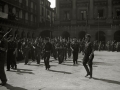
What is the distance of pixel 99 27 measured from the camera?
32.7m

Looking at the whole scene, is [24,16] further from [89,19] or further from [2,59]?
[2,59]

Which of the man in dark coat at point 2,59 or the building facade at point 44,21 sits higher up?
the building facade at point 44,21

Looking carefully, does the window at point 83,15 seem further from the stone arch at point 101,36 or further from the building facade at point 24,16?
the building facade at point 24,16

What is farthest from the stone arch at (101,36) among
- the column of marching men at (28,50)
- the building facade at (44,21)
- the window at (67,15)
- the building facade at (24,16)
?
the column of marching men at (28,50)

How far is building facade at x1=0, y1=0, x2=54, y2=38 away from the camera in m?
26.1

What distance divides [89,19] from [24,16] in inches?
536

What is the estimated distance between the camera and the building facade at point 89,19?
32594 mm

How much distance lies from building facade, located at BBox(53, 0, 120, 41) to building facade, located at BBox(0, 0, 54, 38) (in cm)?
316

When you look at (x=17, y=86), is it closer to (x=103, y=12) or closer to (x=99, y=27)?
(x=99, y=27)

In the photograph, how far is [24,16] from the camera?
113ft

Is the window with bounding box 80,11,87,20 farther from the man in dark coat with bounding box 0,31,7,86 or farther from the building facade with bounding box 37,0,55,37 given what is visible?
the man in dark coat with bounding box 0,31,7,86

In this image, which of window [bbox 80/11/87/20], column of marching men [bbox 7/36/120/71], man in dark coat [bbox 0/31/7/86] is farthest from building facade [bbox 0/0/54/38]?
man in dark coat [bbox 0/31/7/86]

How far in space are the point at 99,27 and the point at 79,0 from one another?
300 inches

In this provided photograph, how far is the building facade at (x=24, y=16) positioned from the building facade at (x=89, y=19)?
124 inches
